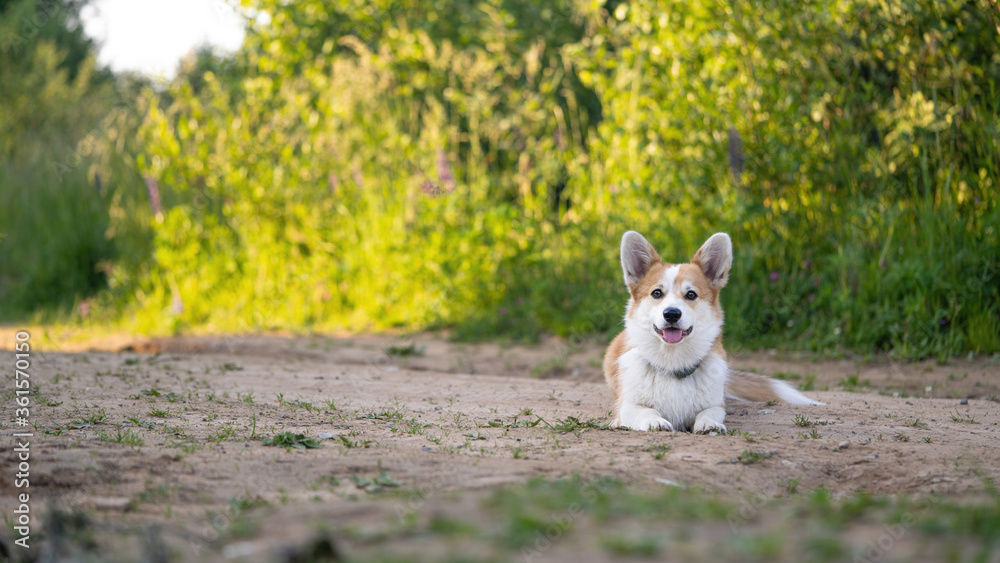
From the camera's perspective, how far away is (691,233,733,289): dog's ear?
14.9ft


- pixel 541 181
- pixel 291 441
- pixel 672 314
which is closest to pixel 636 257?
pixel 672 314

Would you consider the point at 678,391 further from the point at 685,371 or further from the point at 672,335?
the point at 672,335

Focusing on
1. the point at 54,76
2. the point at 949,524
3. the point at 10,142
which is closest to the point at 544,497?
the point at 949,524

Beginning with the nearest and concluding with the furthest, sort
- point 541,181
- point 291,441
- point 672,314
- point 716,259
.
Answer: point 291,441
point 672,314
point 716,259
point 541,181

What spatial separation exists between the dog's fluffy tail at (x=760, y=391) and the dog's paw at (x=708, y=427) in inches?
34.2

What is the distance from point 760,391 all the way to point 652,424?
120 cm

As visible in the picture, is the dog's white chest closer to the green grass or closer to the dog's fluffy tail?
the dog's fluffy tail

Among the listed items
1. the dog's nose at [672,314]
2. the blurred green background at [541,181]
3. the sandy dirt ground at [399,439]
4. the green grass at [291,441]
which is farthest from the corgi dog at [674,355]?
the blurred green background at [541,181]

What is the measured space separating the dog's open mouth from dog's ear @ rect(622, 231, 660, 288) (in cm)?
56

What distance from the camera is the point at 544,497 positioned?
2.27m

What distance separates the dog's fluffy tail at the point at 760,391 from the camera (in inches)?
190

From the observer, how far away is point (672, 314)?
13.6 feet

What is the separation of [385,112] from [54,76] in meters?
7.96

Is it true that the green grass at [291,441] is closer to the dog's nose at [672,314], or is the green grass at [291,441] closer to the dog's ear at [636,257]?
the dog's nose at [672,314]
